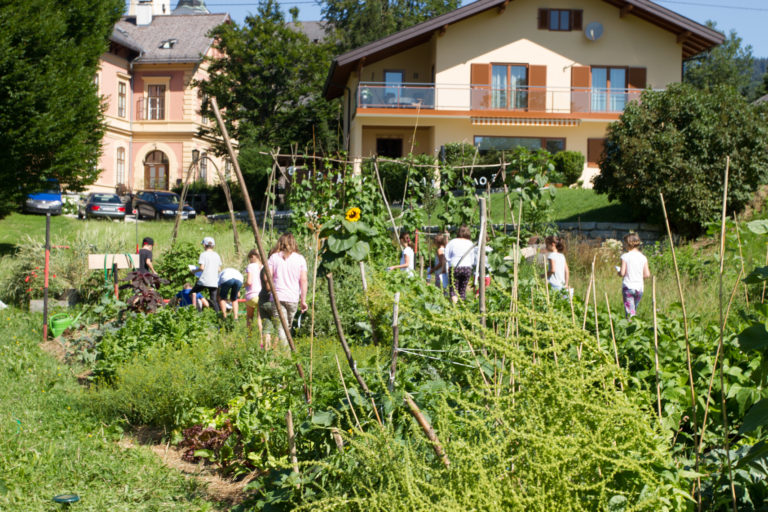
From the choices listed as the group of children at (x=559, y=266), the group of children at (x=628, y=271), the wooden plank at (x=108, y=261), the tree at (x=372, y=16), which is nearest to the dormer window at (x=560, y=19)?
the tree at (x=372, y=16)

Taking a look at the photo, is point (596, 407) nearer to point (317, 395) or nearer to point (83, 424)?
point (317, 395)

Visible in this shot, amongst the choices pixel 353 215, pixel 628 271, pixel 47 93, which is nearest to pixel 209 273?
pixel 628 271

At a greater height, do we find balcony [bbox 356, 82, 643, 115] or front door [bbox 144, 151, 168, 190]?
balcony [bbox 356, 82, 643, 115]

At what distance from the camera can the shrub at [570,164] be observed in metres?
25.8

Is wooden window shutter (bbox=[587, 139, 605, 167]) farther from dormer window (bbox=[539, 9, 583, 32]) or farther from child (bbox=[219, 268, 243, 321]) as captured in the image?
child (bbox=[219, 268, 243, 321])

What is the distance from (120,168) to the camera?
4156 cm

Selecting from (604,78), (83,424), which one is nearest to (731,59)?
(604,78)

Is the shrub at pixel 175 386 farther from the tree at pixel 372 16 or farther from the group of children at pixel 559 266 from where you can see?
the tree at pixel 372 16

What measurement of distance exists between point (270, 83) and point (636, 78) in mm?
15806

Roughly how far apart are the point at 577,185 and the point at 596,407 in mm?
24526

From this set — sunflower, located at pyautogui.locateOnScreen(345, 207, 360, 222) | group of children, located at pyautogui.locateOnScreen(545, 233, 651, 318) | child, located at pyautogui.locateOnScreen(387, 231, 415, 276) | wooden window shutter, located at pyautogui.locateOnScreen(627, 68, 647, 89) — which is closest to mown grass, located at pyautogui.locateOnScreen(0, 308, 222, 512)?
sunflower, located at pyautogui.locateOnScreen(345, 207, 360, 222)

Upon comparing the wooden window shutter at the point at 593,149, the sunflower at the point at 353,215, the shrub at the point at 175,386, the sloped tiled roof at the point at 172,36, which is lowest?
the shrub at the point at 175,386

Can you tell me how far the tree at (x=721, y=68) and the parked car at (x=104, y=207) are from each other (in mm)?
39767

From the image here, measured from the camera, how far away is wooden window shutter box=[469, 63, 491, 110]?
27.5 m
